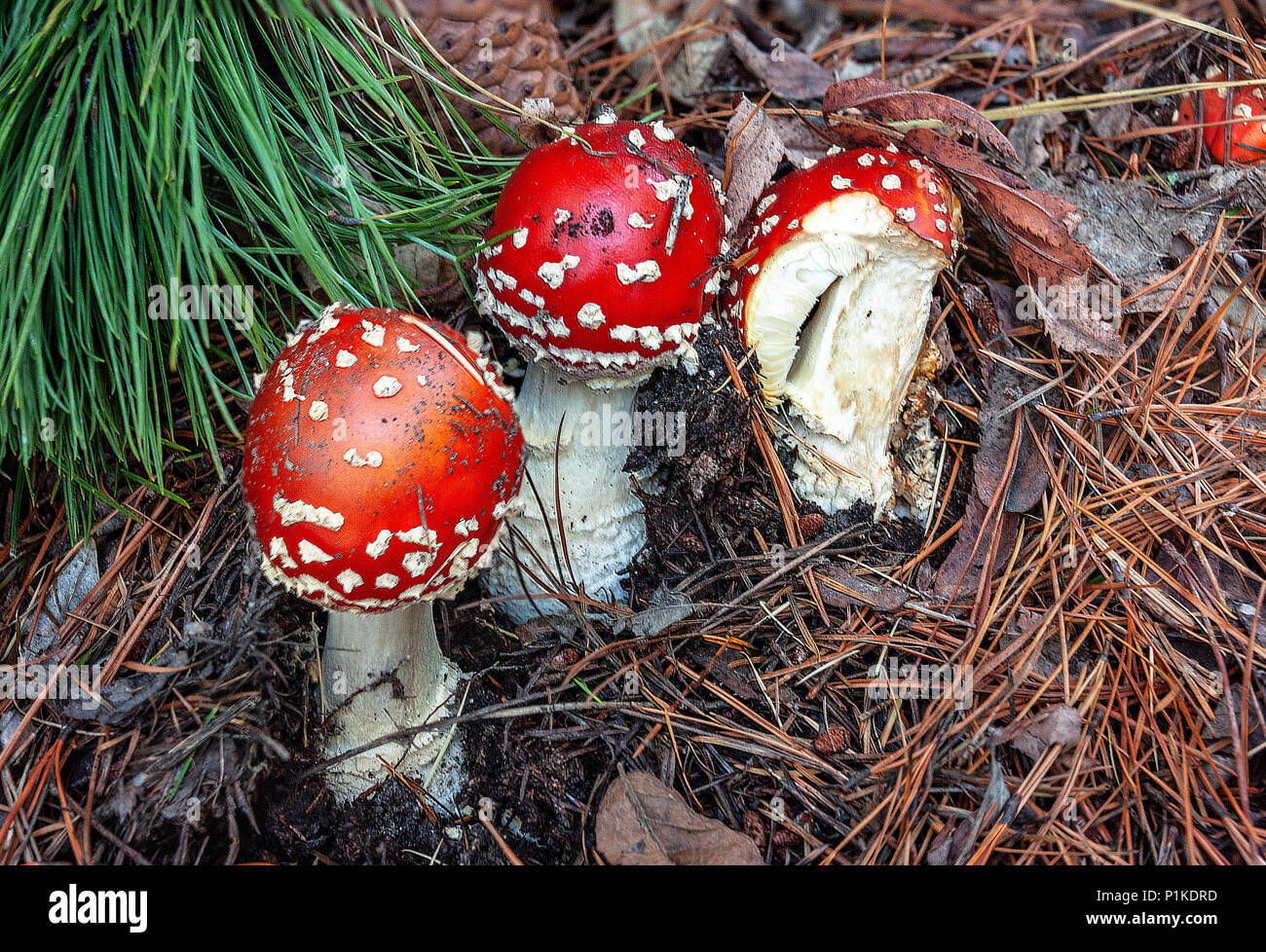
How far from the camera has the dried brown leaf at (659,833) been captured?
6.82ft

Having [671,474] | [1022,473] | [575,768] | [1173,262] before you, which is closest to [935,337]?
[1022,473]

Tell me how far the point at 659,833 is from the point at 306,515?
45.8 inches

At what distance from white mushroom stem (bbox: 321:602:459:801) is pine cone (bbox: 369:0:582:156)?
1.53 meters

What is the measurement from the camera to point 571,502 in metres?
2.78

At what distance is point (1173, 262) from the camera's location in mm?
2768

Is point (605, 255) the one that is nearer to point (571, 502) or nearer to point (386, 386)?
point (386, 386)

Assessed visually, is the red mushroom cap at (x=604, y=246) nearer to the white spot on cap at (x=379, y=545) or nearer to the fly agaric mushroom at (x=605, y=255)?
the fly agaric mushroom at (x=605, y=255)

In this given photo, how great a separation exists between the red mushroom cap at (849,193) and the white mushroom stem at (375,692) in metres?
Result: 1.35

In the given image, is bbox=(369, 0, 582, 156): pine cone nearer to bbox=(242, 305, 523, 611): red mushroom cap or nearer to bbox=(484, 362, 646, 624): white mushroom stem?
bbox=(484, 362, 646, 624): white mushroom stem

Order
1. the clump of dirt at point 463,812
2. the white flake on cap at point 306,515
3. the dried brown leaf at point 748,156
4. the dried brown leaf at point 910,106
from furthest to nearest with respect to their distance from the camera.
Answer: the dried brown leaf at point 748,156 < the dried brown leaf at point 910,106 < the clump of dirt at point 463,812 < the white flake on cap at point 306,515

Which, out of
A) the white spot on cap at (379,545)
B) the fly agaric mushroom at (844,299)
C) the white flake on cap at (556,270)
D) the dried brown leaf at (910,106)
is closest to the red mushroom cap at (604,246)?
the white flake on cap at (556,270)

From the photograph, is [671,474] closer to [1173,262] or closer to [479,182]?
[479,182]

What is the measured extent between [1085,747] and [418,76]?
2.58 metres
